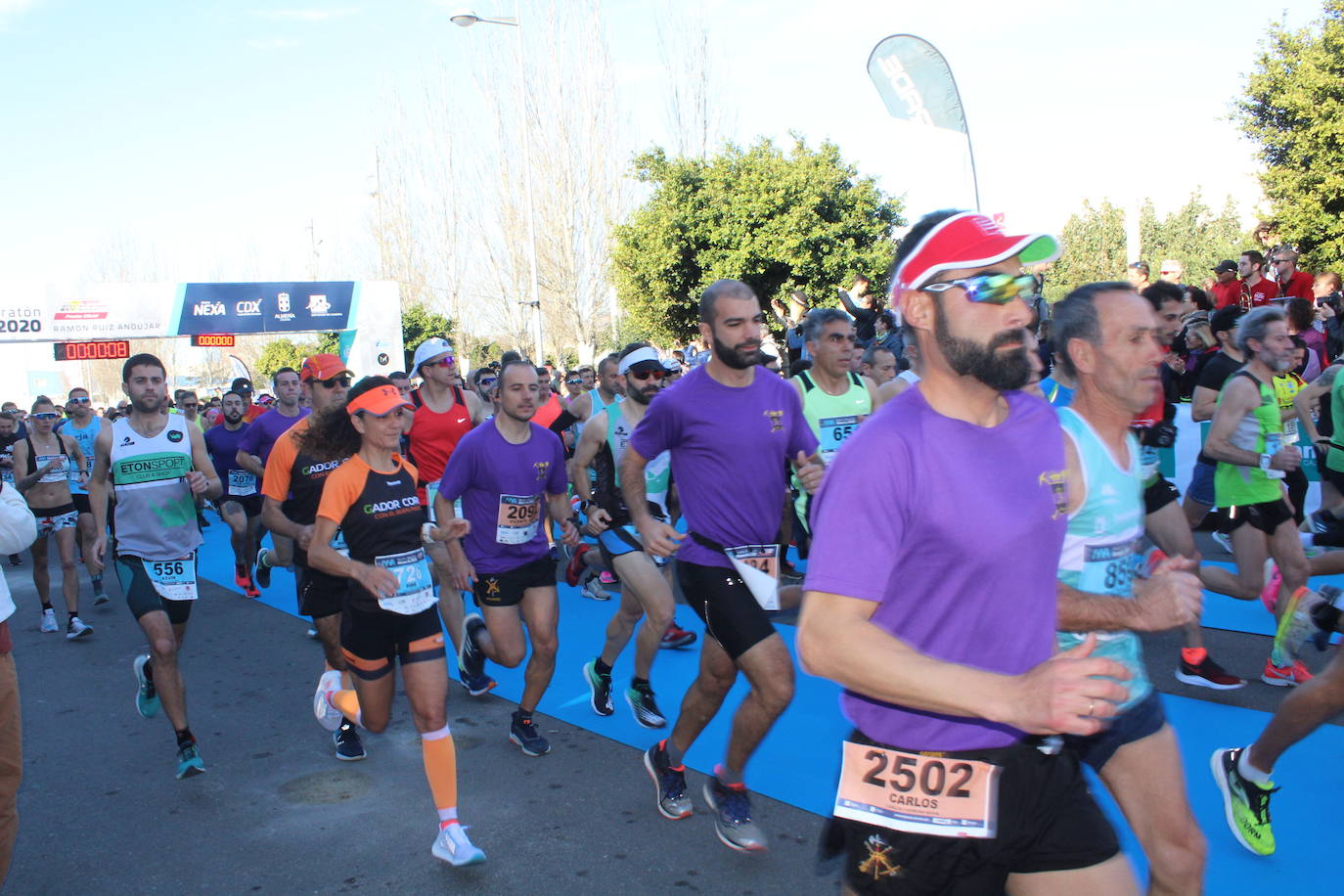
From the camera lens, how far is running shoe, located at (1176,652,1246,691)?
5.51 metres

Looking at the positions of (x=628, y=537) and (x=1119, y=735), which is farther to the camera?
(x=628, y=537)

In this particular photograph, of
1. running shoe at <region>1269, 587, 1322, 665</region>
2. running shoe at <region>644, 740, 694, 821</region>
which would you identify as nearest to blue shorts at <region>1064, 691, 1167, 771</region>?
running shoe at <region>1269, 587, 1322, 665</region>

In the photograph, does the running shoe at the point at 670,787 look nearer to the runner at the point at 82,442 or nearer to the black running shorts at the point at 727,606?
the black running shorts at the point at 727,606

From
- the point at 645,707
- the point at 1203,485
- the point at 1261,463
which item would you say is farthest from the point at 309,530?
the point at 1203,485

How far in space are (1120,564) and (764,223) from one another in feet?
66.8

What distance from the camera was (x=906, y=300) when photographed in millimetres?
2064

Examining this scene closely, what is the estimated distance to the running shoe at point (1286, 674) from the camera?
18.0 feet

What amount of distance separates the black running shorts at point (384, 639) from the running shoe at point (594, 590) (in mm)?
4693

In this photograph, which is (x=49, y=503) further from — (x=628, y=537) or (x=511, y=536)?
(x=628, y=537)

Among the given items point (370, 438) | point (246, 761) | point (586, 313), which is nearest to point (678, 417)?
point (370, 438)

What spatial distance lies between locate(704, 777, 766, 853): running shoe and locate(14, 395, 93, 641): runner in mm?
6901

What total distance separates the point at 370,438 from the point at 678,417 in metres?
1.36

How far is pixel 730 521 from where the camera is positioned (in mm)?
4203

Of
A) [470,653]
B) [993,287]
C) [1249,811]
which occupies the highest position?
[993,287]
